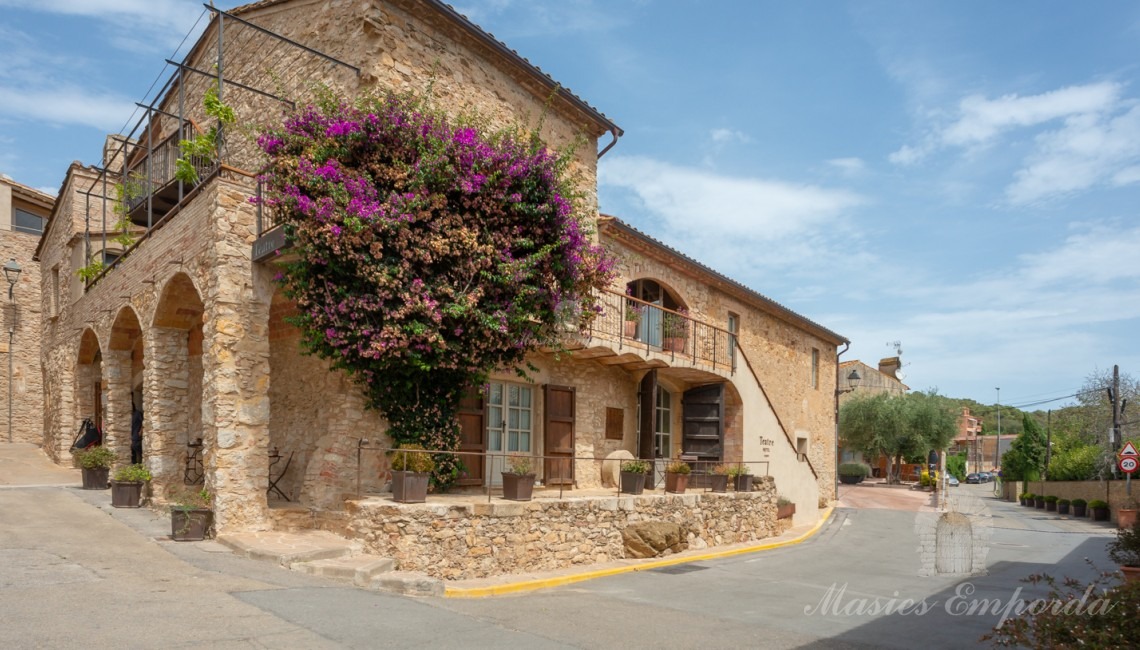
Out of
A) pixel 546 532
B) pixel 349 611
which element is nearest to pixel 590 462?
pixel 546 532

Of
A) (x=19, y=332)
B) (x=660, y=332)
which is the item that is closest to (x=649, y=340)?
(x=660, y=332)

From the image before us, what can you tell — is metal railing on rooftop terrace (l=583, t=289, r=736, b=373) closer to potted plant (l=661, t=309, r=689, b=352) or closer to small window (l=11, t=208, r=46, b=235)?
potted plant (l=661, t=309, r=689, b=352)

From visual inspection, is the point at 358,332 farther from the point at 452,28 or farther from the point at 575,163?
the point at 575,163

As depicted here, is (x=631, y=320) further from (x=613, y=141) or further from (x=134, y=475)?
(x=134, y=475)

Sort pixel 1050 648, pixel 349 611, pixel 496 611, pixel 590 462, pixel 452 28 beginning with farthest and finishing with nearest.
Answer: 1. pixel 590 462
2. pixel 452 28
3. pixel 496 611
4. pixel 349 611
5. pixel 1050 648

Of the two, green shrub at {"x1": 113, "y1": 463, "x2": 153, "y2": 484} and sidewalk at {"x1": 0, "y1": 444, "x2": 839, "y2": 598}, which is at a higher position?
green shrub at {"x1": 113, "y1": 463, "x2": 153, "y2": 484}

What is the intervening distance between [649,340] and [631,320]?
3.22 ft

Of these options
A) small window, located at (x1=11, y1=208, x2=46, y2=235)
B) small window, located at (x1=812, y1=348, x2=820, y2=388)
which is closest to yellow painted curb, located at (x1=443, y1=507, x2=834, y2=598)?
small window, located at (x1=812, y1=348, x2=820, y2=388)

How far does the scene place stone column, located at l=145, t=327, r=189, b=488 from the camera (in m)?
12.4

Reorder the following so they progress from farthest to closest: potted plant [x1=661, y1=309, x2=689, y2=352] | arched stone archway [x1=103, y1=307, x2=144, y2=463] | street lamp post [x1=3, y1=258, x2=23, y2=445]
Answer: street lamp post [x1=3, y1=258, x2=23, y2=445]
potted plant [x1=661, y1=309, x2=689, y2=352]
arched stone archway [x1=103, y1=307, x2=144, y2=463]

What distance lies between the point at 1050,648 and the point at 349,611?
225 inches

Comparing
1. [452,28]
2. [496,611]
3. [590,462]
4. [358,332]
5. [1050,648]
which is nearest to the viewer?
[1050,648]

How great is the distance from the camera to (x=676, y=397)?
18906mm

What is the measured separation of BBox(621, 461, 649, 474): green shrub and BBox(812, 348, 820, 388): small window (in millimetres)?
14617
